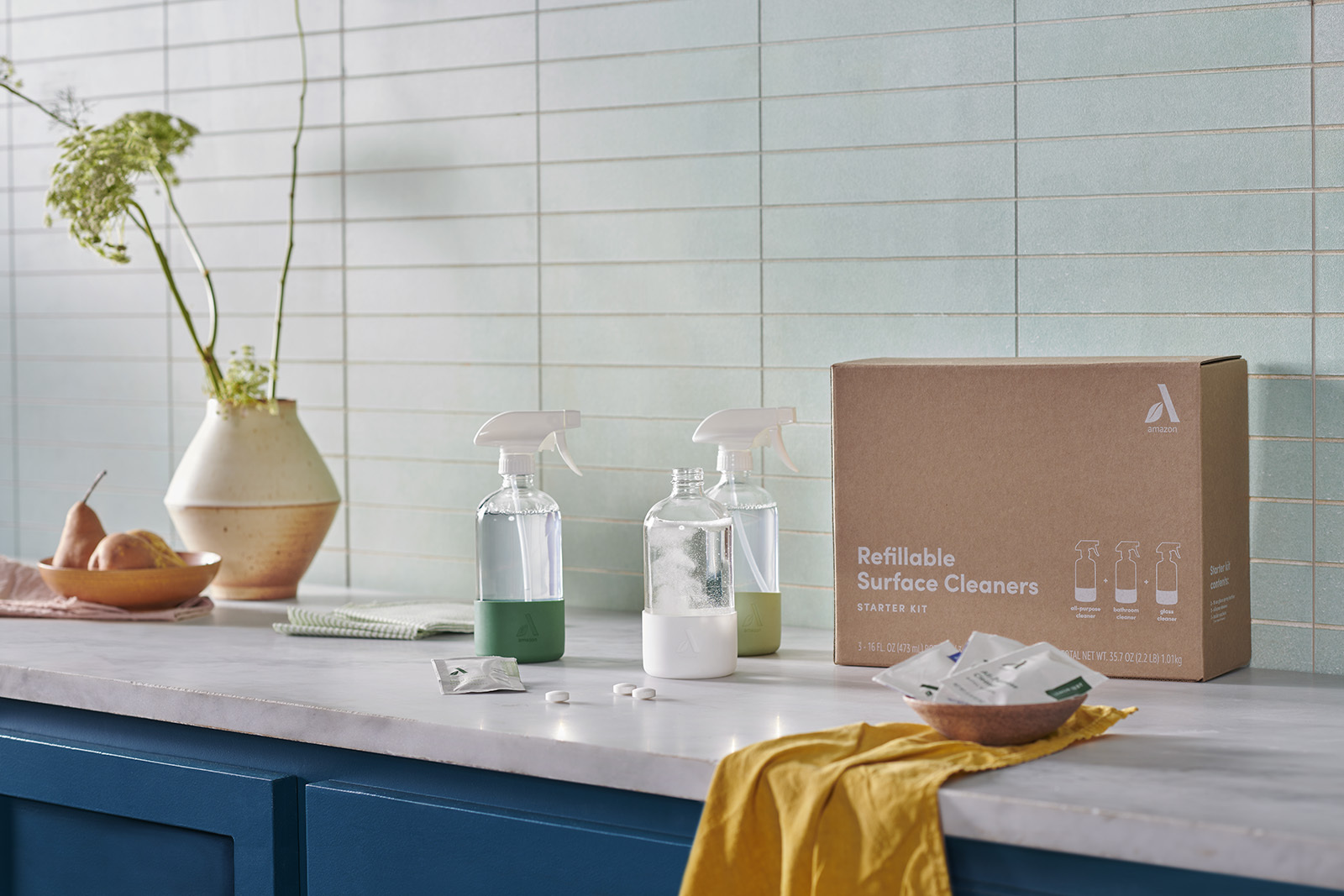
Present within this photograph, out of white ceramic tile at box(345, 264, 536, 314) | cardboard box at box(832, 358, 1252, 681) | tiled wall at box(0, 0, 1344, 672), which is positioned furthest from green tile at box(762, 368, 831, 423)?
white ceramic tile at box(345, 264, 536, 314)

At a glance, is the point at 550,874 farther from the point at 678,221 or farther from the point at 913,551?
the point at 678,221

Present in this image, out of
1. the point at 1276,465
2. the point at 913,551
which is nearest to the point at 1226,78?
the point at 1276,465

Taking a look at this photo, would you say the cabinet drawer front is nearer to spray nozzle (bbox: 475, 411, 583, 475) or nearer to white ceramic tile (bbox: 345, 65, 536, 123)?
spray nozzle (bbox: 475, 411, 583, 475)

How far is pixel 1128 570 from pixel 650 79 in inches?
33.3

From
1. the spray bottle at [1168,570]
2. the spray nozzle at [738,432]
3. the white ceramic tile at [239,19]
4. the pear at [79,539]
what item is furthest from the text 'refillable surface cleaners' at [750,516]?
the white ceramic tile at [239,19]

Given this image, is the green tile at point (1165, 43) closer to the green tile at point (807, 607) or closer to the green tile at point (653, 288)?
the green tile at point (653, 288)

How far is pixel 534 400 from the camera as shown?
1875 millimetres

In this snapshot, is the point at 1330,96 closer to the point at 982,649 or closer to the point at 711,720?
the point at 982,649

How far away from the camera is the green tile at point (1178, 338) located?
1424 mm

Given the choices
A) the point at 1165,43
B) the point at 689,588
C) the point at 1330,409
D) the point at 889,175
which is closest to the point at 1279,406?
the point at 1330,409

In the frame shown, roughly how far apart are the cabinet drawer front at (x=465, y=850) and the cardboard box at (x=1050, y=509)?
0.40 m

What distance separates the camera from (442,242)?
1.93 m

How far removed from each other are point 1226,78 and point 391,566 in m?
1.22

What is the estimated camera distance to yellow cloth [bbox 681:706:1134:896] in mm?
962
